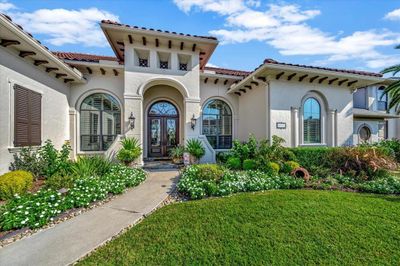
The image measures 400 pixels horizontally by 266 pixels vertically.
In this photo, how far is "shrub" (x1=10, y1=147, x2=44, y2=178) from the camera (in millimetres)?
6045

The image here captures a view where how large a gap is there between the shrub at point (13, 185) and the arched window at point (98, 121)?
15.5 feet

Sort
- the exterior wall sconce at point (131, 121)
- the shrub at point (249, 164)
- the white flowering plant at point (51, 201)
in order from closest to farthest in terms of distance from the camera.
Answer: the white flowering plant at point (51, 201) < the shrub at point (249, 164) < the exterior wall sconce at point (131, 121)

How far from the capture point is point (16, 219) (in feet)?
12.0

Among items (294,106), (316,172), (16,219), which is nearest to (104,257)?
(16,219)

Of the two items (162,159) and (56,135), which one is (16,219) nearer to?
(56,135)

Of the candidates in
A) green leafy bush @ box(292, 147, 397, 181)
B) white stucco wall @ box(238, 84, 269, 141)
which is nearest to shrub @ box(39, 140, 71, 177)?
white stucco wall @ box(238, 84, 269, 141)

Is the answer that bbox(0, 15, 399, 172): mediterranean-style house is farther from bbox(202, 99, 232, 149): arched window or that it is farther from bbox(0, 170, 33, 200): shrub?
bbox(0, 170, 33, 200): shrub

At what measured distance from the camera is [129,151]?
8.19 metres

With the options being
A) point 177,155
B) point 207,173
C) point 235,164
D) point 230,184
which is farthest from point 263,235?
point 177,155

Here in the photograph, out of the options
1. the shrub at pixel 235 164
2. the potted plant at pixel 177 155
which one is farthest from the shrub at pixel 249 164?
the potted plant at pixel 177 155

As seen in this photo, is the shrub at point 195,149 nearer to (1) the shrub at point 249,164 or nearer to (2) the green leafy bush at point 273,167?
(1) the shrub at point 249,164

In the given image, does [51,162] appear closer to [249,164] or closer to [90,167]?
[90,167]

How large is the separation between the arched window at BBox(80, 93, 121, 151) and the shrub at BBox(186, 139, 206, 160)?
13.5ft

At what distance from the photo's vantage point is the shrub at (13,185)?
4.80m
